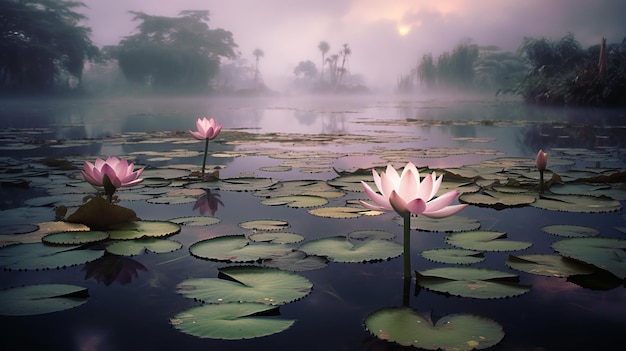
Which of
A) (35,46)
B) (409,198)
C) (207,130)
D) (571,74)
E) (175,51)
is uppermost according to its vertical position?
(175,51)

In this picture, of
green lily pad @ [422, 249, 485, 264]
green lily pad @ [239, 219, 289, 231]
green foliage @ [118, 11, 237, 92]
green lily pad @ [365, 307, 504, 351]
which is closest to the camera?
green lily pad @ [365, 307, 504, 351]

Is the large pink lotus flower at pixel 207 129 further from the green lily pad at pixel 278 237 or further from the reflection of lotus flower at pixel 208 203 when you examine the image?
the green lily pad at pixel 278 237

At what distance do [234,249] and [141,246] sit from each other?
0.32 m

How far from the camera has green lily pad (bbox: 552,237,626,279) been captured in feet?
4.53

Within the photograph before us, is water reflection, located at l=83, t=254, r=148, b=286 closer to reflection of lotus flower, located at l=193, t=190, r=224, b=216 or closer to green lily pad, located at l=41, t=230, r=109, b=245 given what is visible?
green lily pad, located at l=41, t=230, r=109, b=245

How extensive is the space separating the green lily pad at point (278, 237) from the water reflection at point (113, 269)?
15.9 inches

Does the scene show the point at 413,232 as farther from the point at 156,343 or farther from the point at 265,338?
the point at 156,343

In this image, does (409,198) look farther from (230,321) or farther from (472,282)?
(230,321)

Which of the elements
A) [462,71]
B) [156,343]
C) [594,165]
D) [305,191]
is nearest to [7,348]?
[156,343]

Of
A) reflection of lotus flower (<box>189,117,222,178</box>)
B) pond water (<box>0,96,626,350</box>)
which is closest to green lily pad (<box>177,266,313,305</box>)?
pond water (<box>0,96,626,350</box>)

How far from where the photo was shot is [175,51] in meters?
34.9

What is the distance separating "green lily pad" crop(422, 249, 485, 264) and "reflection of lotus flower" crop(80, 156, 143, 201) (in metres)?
1.20

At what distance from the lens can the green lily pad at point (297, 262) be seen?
1.43 m

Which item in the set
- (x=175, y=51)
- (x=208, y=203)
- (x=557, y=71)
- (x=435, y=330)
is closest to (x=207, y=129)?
(x=208, y=203)
